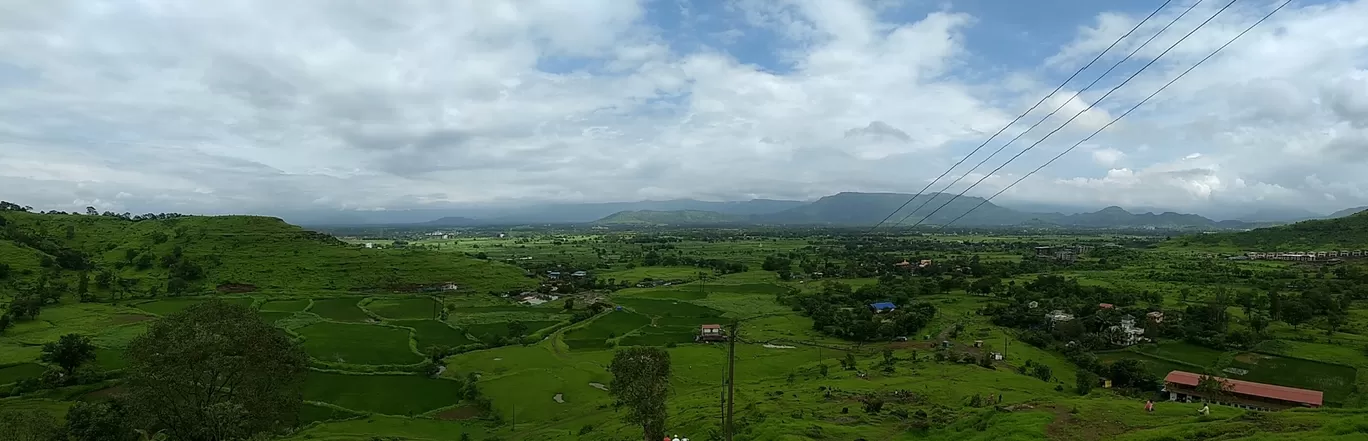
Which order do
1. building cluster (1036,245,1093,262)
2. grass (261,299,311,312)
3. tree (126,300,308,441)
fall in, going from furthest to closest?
building cluster (1036,245,1093,262), grass (261,299,311,312), tree (126,300,308,441)

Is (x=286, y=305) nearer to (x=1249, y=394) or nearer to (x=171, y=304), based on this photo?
(x=171, y=304)

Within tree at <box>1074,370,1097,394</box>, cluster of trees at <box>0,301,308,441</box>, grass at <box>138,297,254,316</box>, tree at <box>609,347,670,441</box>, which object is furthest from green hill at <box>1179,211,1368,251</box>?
grass at <box>138,297,254,316</box>

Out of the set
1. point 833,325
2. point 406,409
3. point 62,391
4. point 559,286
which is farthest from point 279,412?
point 559,286

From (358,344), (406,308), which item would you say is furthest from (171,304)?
(358,344)

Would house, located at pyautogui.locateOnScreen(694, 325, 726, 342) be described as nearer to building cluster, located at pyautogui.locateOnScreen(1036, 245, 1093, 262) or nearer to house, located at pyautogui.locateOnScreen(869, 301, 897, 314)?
house, located at pyautogui.locateOnScreen(869, 301, 897, 314)

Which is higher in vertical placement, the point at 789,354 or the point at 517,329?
the point at 517,329

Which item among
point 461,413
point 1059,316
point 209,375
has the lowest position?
point 461,413
